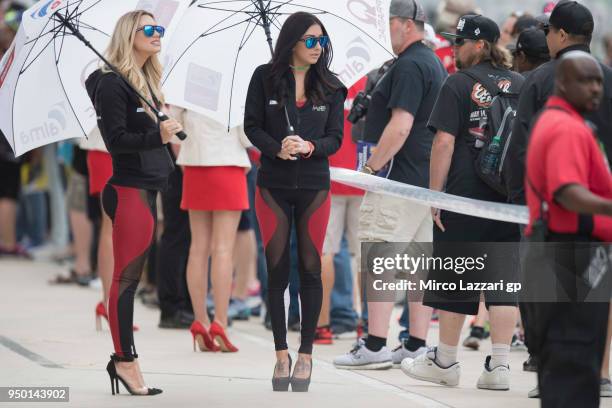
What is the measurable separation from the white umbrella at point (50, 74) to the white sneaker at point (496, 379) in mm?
2747

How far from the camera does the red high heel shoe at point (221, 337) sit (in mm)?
8766

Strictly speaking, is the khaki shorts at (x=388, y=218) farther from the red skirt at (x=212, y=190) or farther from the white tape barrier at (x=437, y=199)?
the red skirt at (x=212, y=190)

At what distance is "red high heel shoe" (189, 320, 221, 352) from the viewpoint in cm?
876

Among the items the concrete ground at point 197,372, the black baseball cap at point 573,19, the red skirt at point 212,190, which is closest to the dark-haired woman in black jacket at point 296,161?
the concrete ground at point 197,372

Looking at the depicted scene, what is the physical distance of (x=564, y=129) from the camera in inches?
199

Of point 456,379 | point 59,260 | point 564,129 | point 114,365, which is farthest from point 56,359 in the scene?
point 59,260

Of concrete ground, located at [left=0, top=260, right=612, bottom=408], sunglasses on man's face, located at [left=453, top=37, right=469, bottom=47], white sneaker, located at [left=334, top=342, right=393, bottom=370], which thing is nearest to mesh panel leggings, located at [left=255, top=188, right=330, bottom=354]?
concrete ground, located at [left=0, top=260, right=612, bottom=408]

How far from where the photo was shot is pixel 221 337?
28.8ft

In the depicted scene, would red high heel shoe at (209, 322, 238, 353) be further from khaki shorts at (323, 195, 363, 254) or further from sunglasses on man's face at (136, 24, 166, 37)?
sunglasses on man's face at (136, 24, 166, 37)

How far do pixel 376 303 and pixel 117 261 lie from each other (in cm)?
187

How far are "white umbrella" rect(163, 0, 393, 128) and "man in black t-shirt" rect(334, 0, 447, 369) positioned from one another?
0.39 meters

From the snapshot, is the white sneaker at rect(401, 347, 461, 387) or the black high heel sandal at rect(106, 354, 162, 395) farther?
the white sneaker at rect(401, 347, 461, 387)

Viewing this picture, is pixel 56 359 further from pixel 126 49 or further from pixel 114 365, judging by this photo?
pixel 126 49

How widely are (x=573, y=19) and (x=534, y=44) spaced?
150 centimetres
